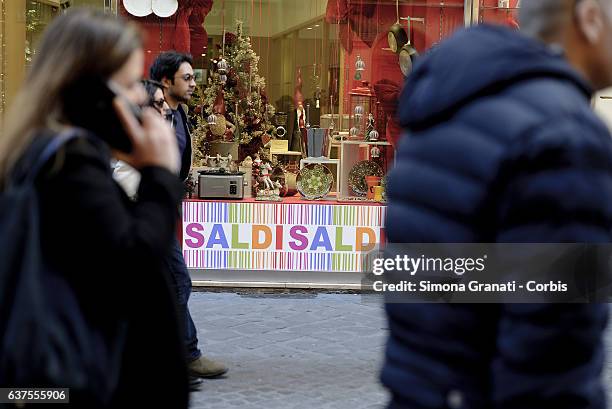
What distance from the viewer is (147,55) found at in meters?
8.49

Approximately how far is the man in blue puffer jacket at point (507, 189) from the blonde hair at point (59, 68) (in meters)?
0.74

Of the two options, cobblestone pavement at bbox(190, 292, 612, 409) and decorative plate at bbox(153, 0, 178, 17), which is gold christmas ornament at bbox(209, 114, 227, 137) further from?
cobblestone pavement at bbox(190, 292, 612, 409)

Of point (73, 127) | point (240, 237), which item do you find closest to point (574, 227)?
point (73, 127)

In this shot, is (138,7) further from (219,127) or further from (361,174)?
(361,174)

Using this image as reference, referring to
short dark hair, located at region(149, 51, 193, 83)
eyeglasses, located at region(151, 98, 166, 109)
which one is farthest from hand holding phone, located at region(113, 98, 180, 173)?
short dark hair, located at region(149, 51, 193, 83)

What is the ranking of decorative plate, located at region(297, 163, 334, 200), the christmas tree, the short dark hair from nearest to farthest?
the short dark hair < decorative plate, located at region(297, 163, 334, 200) < the christmas tree

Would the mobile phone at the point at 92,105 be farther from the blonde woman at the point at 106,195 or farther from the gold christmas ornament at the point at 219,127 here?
the gold christmas ornament at the point at 219,127

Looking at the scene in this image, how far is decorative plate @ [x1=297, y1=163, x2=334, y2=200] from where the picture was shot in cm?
862

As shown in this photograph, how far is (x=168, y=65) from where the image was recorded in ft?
19.2

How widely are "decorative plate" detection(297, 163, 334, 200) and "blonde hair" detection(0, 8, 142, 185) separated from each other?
21.1 ft

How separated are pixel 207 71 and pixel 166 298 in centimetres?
674

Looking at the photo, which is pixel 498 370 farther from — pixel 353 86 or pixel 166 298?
pixel 353 86

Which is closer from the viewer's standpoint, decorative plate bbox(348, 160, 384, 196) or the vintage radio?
the vintage radio

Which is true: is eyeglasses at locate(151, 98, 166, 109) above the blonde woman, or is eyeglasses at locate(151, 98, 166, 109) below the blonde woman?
above
